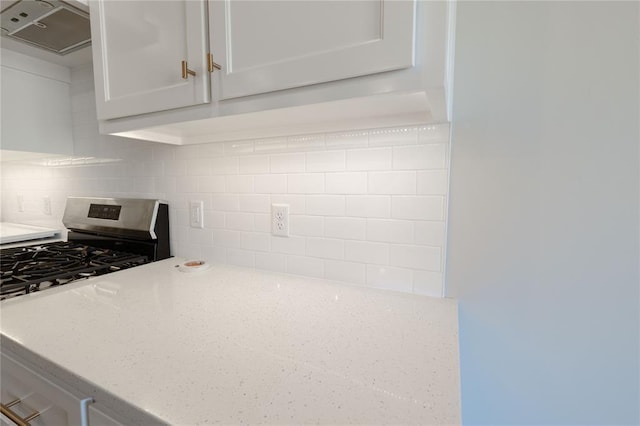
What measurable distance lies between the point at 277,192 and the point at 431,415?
2.83 ft

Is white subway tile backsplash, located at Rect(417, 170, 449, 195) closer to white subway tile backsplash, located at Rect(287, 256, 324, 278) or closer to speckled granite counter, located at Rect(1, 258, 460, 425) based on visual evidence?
speckled granite counter, located at Rect(1, 258, 460, 425)

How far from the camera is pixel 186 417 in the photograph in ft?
1.49

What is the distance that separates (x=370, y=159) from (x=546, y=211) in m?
0.50

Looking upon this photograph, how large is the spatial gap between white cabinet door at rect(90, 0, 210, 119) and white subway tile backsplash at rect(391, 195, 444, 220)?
0.64 m

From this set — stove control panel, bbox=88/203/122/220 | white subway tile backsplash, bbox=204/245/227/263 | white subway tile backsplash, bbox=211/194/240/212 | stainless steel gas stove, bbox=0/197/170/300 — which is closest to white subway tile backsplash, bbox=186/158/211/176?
white subway tile backsplash, bbox=211/194/240/212

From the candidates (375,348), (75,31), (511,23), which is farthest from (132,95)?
(511,23)

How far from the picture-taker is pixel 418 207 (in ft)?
3.04

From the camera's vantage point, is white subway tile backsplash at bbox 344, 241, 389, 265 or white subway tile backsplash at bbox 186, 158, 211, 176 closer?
white subway tile backsplash at bbox 344, 241, 389, 265

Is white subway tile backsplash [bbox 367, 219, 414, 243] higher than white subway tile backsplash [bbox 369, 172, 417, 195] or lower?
lower

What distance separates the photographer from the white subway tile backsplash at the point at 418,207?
2.97ft

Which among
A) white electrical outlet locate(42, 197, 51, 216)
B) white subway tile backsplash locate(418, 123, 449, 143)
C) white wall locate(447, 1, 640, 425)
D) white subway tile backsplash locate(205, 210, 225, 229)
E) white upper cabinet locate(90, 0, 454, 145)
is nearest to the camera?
white upper cabinet locate(90, 0, 454, 145)

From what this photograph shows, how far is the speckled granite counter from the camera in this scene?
48cm

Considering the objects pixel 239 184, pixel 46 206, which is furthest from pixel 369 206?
pixel 46 206

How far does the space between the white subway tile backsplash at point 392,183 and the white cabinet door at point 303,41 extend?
0.39 m
